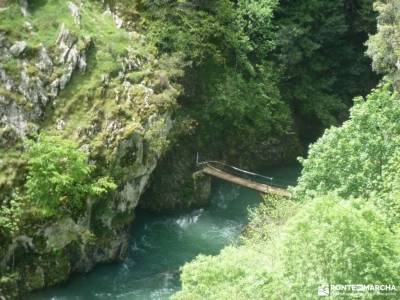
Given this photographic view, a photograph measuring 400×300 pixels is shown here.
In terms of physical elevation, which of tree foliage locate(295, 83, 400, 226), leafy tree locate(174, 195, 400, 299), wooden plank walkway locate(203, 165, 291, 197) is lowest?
wooden plank walkway locate(203, 165, 291, 197)

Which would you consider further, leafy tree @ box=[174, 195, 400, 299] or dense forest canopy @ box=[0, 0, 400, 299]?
dense forest canopy @ box=[0, 0, 400, 299]

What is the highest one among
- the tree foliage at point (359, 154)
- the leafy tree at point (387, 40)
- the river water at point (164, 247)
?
the leafy tree at point (387, 40)

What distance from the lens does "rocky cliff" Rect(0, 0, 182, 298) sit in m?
23.1

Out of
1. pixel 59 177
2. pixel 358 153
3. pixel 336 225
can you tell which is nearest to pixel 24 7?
pixel 59 177

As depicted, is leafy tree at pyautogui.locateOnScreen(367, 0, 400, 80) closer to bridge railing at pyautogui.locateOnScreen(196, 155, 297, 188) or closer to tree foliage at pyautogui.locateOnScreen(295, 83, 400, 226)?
tree foliage at pyautogui.locateOnScreen(295, 83, 400, 226)

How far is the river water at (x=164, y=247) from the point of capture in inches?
959

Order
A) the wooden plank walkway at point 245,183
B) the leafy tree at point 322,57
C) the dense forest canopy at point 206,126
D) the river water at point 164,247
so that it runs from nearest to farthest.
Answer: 1. the dense forest canopy at point 206,126
2. the river water at point 164,247
3. the wooden plank walkway at point 245,183
4. the leafy tree at point 322,57

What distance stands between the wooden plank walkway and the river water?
6.29 ft

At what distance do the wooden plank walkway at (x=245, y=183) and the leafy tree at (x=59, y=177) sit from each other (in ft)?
29.7

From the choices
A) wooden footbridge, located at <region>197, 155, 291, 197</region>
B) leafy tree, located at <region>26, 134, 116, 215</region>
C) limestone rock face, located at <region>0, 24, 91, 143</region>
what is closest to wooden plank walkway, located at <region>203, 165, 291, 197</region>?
wooden footbridge, located at <region>197, 155, 291, 197</region>

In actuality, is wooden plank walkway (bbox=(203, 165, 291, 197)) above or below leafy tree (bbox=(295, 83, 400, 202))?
below

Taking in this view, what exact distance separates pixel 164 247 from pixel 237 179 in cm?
576

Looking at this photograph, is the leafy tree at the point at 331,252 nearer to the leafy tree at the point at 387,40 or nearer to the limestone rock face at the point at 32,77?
the limestone rock face at the point at 32,77

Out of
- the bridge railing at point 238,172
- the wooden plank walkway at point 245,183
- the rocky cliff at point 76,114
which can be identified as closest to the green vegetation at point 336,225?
the wooden plank walkway at point 245,183
